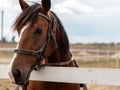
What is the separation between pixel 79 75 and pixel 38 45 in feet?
2.29

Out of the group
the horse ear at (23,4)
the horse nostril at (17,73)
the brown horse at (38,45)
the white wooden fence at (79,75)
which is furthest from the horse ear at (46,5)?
the horse nostril at (17,73)

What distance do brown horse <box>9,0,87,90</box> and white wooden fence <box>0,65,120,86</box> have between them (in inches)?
3.8

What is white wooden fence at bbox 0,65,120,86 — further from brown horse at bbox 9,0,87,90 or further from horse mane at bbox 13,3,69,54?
horse mane at bbox 13,3,69,54

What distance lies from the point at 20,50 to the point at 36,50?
0.73ft

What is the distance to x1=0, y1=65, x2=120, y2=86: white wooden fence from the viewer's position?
4.49 meters

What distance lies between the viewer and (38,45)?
14.8 feet

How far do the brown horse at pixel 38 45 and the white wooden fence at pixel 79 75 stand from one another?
97 millimetres

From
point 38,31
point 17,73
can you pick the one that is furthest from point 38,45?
point 17,73

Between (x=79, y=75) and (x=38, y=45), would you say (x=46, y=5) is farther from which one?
(x=79, y=75)

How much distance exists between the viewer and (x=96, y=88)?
40.0ft

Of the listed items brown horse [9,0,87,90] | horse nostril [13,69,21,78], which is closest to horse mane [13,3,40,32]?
brown horse [9,0,87,90]

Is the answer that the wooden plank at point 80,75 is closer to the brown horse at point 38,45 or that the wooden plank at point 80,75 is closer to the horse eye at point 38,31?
the brown horse at point 38,45

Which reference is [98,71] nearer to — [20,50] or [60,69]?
[60,69]

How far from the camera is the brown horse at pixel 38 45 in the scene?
4324 mm
